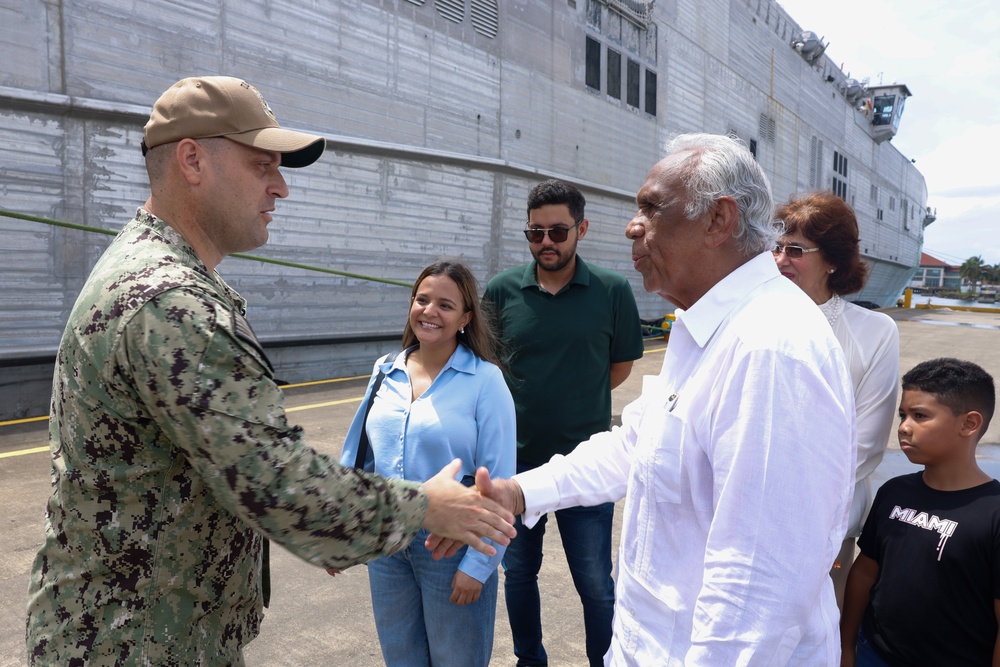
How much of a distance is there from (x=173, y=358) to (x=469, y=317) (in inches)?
56.2

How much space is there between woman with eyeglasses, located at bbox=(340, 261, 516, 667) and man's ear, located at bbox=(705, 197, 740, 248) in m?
1.13

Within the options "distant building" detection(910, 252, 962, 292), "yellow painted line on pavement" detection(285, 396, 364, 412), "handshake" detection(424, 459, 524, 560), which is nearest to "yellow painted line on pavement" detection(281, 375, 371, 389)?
"yellow painted line on pavement" detection(285, 396, 364, 412)

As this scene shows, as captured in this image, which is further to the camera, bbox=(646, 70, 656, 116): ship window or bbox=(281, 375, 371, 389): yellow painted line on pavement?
bbox=(646, 70, 656, 116): ship window

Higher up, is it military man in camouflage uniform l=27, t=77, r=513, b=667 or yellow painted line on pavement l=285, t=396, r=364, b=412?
military man in camouflage uniform l=27, t=77, r=513, b=667

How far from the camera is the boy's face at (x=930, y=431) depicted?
238cm

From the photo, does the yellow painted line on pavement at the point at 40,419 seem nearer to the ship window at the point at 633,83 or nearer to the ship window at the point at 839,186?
the ship window at the point at 633,83

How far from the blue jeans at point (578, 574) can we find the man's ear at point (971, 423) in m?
1.32

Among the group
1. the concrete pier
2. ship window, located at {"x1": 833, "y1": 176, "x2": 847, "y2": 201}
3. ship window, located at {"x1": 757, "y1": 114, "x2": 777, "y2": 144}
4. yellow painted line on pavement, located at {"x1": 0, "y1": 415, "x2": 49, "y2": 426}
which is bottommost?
the concrete pier

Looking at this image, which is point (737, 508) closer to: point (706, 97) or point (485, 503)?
point (485, 503)

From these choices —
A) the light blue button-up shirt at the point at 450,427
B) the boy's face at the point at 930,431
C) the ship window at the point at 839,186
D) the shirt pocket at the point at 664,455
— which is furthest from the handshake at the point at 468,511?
the ship window at the point at 839,186

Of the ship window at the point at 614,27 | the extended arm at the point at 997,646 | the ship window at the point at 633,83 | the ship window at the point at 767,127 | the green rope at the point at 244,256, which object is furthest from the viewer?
the ship window at the point at 767,127

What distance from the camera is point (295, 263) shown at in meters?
10.4

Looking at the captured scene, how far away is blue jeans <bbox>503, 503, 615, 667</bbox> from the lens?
309cm

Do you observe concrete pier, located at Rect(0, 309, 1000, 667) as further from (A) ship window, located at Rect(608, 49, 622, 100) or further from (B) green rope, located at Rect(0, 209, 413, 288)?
(A) ship window, located at Rect(608, 49, 622, 100)
